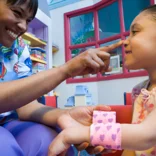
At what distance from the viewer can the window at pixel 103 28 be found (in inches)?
108

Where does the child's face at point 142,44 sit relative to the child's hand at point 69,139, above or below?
above

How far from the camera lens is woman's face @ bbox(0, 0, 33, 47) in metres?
0.69

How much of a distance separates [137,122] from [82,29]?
2861 millimetres

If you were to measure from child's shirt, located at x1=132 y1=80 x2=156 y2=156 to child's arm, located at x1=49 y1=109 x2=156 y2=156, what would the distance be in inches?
5.3

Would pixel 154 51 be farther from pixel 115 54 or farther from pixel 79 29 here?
pixel 79 29

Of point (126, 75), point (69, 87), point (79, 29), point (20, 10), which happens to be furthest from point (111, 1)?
point (20, 10)

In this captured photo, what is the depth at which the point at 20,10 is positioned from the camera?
0.71 meters

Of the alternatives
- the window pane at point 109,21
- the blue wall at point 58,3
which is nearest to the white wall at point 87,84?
the blue wall at point 58,3

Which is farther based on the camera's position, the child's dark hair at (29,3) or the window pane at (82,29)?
the window pane at (82,29)

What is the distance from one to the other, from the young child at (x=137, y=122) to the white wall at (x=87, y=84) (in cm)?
191

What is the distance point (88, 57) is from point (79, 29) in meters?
2.85

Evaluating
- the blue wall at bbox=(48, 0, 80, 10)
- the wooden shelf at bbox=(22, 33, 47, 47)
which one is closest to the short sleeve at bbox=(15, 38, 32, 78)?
the wooden shelf at bbox=(22, 33, 47, 47)

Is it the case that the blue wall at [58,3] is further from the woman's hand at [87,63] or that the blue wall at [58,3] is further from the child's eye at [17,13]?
the woman's hand at [87,63]

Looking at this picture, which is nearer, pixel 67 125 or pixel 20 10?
pixel 67 125
